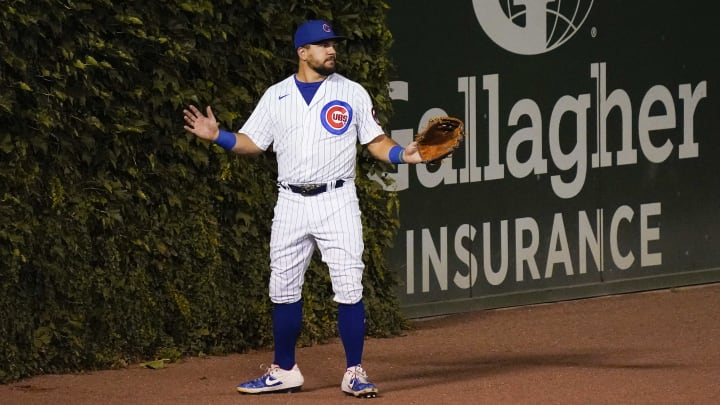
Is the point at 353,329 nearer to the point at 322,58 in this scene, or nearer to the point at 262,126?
the point at 262,126

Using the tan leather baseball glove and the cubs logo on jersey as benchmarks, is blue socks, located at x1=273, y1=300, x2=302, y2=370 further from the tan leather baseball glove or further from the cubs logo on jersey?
the tan leather baseball glove

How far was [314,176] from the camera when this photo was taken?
8.42 meters

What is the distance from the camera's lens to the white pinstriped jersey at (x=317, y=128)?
8.42 metres

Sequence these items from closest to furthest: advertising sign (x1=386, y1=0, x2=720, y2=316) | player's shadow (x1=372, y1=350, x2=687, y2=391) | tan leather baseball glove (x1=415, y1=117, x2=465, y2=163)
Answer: tan leather baseball glove (x1=415, y1=117, x2=465, y2=163)
player's shadow (x1=372, y1=350, x2=687, y2=391)
advertising sign (x1=386, y1=0, x2=720, y2=316)

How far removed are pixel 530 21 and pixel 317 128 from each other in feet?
11.7

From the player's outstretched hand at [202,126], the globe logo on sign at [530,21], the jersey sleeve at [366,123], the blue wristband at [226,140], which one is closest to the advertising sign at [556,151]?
the globe logo on sign at [530,21]

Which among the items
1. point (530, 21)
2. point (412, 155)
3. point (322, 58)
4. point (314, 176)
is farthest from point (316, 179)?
point (530, 21)

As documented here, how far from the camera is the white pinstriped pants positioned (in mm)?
8422

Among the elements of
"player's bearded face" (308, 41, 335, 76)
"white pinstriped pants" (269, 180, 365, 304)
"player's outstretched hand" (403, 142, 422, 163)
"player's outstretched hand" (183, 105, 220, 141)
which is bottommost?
"white pinstriped pants" (269, 180, 365, 304)

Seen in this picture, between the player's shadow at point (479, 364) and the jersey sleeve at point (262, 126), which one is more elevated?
the jersey sleeve at point (262, 126)

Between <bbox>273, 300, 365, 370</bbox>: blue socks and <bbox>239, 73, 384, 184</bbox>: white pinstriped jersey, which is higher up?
<bbox>239, 73, 384, 184</bbox>: white pinstriped jersey

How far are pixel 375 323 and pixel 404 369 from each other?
110 cm

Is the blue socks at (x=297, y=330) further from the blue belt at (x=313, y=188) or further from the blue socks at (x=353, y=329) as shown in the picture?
the blue belt at (x=313, y=188)

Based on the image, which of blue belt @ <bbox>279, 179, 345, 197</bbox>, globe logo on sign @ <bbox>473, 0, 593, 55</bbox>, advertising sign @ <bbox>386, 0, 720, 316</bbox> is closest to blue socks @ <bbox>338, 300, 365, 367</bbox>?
blue belt @ <bbox>279, 179, 345, 197</bbox>
